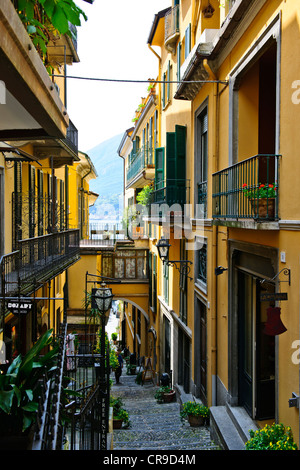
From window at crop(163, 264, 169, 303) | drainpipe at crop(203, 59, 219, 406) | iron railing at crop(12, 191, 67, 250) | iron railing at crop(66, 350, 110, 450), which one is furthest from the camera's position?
window at crop(163, 264, 169, 303)

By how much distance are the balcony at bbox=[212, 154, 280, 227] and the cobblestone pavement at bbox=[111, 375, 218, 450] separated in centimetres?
472

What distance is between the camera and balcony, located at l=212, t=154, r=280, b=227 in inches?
268

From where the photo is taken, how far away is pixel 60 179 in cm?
2066

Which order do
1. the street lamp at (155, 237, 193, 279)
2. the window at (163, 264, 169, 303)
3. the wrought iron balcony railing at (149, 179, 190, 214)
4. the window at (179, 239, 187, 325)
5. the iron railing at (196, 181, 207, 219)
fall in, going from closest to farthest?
the iron railing at (196, 181, 207, 219) → the wrought iron balcony railing at (149, 179, 190, 214) → the street lamp at (155, 237, 193, 279) → the window at (179, 239, 187, 325) → the window at (163, 264, 169, 303)

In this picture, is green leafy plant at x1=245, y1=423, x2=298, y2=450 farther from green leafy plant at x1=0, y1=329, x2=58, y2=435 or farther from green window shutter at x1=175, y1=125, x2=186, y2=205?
green window shutter at x1=175, y1=125, x2=186, y2=205

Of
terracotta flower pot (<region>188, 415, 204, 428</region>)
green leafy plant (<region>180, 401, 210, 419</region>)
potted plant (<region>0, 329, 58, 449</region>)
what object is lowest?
terracotta flower pot (<region>188, 415, 204, 428</region>)

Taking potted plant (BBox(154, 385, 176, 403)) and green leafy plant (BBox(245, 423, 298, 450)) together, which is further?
potted plant (BBox(154, 385, 176, 403))

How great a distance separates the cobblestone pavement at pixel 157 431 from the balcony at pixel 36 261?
3.96m

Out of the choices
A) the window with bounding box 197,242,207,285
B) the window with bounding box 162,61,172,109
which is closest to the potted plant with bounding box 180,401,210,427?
the window with bounding box 197,242,207,285

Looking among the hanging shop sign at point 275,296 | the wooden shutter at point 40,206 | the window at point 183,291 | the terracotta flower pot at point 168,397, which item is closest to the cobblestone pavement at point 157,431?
the terracotta flower pot at point 168,397

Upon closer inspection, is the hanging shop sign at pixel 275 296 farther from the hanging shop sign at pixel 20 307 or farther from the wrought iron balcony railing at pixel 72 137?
the wrought iron balcony railing at pixel 72 137
